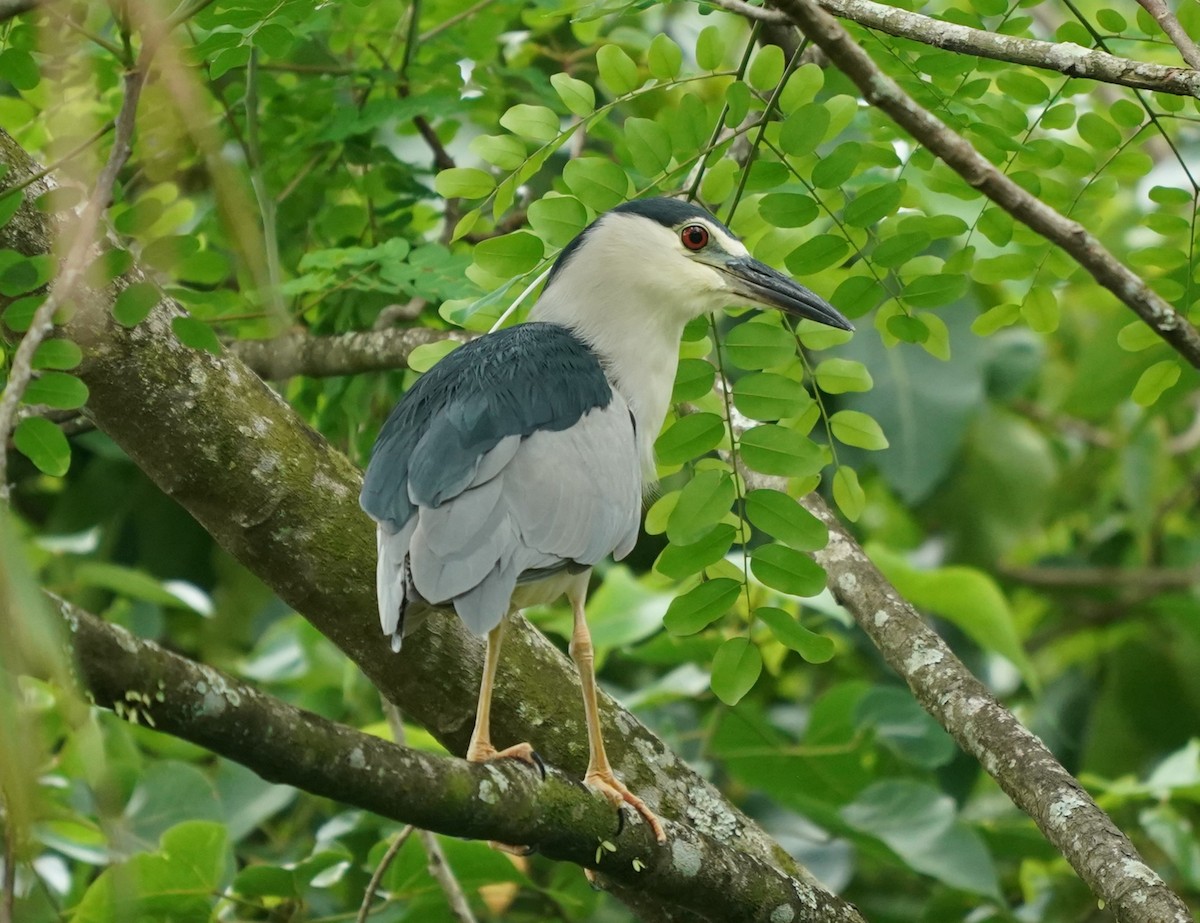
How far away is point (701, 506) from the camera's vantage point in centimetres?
223

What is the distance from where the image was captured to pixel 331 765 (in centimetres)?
148

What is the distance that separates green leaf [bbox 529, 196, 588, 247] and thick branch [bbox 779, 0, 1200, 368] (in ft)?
2.83

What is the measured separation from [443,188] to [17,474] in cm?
168

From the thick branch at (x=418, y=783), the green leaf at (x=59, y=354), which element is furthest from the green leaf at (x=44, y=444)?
the thick branch at (x=418, y=783)

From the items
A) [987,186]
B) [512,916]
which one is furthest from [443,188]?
[512,916]

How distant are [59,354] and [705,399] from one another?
3.69ft

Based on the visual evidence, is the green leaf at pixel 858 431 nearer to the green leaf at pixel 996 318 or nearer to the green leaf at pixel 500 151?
the green leaf at pixel 996 318

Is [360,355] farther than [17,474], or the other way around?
[17,474]

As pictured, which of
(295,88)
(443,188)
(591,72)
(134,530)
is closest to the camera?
(443,188)

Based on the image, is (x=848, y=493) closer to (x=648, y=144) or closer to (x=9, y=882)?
(x=648, y=144)

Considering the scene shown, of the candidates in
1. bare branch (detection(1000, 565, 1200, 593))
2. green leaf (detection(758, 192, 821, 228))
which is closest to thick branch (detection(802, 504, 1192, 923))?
green leaf (detection(758, 192, 821, 228))

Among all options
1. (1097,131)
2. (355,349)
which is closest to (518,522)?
(355,349)

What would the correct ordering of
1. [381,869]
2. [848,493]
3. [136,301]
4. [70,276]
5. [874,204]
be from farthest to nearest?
[381,869] < [848,493] < [874,204] < [136,301] < [70,276]

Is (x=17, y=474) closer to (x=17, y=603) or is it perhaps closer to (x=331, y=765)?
(x=331, y=765)
